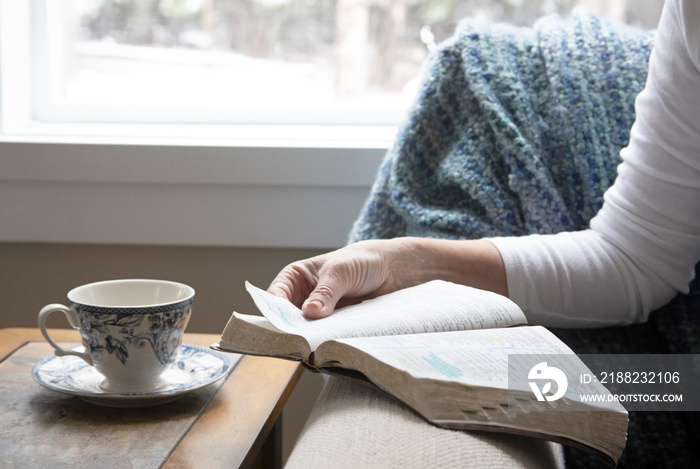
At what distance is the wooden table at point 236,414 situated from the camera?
1.73 feet

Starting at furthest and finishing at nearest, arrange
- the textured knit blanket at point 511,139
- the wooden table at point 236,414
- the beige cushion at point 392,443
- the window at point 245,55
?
the window at point 245,55 → the textured knit blanket at point 511,139 → the wooden table at point 236,414 → the beige cushion at point 392,443

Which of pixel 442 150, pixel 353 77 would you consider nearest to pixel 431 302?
pixel 442 150

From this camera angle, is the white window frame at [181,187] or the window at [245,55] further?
the window at [245,55]

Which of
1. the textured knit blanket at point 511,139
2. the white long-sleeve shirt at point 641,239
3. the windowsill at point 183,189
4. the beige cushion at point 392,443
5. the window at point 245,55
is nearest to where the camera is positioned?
the beige cushion at point 392,443

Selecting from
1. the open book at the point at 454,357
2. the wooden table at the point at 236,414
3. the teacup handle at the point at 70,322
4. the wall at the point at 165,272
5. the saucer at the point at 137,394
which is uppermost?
the open book at the point at 454,357

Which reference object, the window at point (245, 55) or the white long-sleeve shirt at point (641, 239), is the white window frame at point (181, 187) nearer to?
the window at point (245, 55)

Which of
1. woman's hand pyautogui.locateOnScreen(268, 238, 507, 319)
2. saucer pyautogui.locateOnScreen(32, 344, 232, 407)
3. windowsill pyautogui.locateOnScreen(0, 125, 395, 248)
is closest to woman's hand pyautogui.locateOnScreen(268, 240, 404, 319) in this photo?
woman's hand pyautogui.locateOnScreen(268, 238, 507, 319)

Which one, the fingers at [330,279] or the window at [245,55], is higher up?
the window at [245,55]

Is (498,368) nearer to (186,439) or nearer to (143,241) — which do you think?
(186,439)

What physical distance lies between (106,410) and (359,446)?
0.85ft

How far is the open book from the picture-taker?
0.47 m

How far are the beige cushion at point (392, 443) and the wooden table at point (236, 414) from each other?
70mm

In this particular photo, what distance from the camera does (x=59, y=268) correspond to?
1.25m

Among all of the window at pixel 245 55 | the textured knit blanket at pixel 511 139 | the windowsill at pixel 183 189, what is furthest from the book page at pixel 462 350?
the window at pixel 245 55
